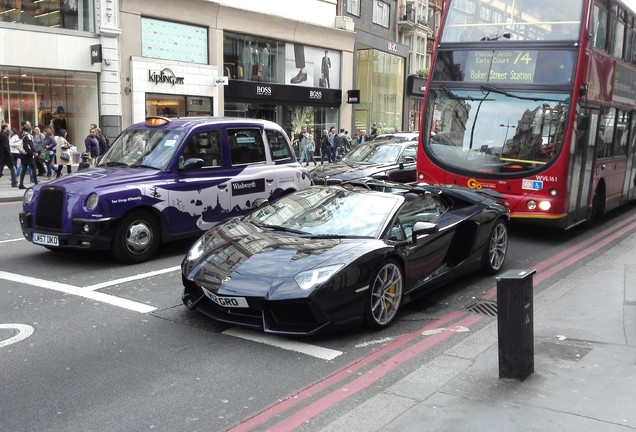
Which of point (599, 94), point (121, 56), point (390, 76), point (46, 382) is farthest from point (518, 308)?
point (390, 76)

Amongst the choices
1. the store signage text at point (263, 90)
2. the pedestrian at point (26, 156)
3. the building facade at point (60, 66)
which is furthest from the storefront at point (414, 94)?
the pedestrian at point (26, 156)

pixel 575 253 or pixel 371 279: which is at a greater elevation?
pixel 371 279

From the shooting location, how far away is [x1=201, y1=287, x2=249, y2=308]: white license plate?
207 inches

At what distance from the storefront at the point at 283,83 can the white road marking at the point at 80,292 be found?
21275mm

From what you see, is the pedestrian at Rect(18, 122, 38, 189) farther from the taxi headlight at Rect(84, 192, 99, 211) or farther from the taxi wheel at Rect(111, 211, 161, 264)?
the taxi headlight at Rect(84, 192, 99, 211)

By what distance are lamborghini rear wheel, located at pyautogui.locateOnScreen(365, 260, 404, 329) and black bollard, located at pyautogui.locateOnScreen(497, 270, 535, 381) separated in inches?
54.4

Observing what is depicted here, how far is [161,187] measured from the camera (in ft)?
27.8

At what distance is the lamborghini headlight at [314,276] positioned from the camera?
517cm

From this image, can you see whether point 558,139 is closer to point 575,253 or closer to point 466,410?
point 575,253

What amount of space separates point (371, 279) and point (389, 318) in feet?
1.90

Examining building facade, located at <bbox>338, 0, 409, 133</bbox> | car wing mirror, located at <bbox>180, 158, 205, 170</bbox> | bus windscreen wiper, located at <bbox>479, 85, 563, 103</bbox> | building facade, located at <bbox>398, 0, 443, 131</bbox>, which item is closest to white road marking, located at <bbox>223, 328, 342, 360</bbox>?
car wing mirror, located at <bbox>180, 158, 205, 170</bbox>

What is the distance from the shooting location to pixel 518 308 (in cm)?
444

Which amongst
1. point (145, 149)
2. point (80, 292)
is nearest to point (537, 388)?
point (80, 292)

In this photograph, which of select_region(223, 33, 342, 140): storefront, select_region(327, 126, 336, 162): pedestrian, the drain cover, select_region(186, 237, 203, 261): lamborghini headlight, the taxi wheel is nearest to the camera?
select_region(186, 237, 203, 261): lamborghini headlight
